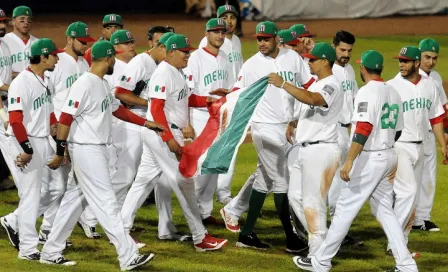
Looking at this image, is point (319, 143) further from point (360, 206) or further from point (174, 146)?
point (174, 146)

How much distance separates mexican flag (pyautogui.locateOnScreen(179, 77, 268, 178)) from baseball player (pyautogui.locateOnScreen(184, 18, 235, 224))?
60.6 inches

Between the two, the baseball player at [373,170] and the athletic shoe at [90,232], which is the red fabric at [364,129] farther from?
the athletic shoe at [90,232]

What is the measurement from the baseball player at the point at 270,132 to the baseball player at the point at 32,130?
2.04m

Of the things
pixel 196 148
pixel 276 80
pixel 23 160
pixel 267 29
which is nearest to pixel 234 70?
pixel 267 29

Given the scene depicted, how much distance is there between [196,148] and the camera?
10039mm

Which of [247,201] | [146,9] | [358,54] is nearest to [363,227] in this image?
[247,201]

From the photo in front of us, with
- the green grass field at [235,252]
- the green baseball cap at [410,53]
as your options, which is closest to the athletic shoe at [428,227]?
the green grass field at [235,252]

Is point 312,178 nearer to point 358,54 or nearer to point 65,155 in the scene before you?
point 65,155

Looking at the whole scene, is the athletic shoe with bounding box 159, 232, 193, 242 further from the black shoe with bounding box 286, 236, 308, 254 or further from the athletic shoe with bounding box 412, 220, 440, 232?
the athletic shoe with bounding box 412, 220, 440, 232

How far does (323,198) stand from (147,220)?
290 cm

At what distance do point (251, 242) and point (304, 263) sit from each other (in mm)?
1069

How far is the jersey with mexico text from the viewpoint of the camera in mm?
9172

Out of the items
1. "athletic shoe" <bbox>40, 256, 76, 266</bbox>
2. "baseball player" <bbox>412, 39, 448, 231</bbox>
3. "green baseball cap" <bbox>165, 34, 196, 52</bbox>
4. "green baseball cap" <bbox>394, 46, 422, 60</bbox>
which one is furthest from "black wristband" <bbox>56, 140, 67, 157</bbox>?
"baseball player" <bbox>412, 39, 448, 231</bbox>

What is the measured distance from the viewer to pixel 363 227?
1150 centimetres
